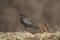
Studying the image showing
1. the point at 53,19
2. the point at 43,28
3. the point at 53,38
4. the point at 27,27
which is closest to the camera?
the point at 53,38

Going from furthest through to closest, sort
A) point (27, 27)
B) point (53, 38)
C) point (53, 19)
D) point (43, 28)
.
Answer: point (53, 19) < point (27, 27) < point (43, 28) < point (53, 38)

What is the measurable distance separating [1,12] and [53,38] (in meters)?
3.45

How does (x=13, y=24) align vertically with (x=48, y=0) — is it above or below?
below

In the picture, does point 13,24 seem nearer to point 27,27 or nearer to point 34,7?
point 34,7

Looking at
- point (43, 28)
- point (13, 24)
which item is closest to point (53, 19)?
point (13, 24)

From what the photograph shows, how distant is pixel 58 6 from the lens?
5648 millimetres

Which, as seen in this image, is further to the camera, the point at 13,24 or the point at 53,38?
the point at 13,24

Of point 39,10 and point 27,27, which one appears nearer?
point 27,27

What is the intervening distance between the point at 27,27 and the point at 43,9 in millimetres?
1870

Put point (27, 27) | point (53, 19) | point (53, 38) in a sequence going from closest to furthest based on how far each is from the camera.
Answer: point (53, 38) → point (27, 27) → point (53, 19)

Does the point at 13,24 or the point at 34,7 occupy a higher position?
the point at 34,7

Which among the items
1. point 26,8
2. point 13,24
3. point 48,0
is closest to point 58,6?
A: point 48,0

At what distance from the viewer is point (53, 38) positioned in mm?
2404

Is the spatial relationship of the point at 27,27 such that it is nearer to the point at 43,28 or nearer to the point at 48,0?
the point at 43,28
